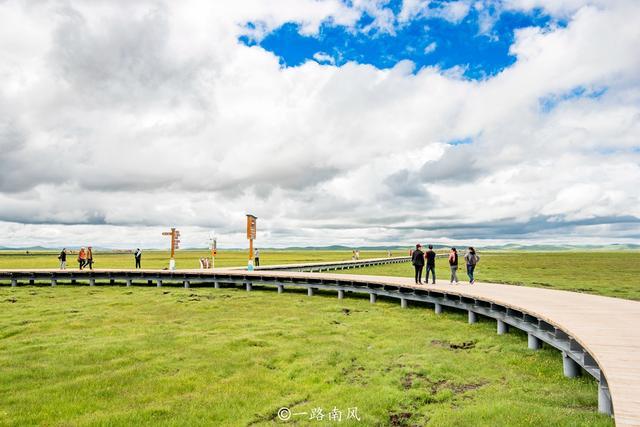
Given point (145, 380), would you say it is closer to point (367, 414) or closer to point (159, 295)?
point (367, 414)

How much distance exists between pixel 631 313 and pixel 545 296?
402 centimetres

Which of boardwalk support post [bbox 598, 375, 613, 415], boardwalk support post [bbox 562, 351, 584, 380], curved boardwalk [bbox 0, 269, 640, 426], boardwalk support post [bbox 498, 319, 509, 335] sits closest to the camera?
curved boardwalk [bbox 0, 269, 640, 426]

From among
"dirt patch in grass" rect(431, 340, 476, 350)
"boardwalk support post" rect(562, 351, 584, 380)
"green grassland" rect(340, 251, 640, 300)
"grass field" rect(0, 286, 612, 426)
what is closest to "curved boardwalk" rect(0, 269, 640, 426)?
"boardwalk support post" rect(562, 351, 584, 380)

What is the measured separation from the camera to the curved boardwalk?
752cm

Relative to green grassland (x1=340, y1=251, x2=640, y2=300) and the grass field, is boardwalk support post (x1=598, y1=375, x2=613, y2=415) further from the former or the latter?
green grassland (x1=340, y1=251, x2=640, y2=300)

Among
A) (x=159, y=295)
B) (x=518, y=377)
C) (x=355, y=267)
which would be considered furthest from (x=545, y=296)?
(x=355, y=267)

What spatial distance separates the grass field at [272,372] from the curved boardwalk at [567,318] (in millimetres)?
610

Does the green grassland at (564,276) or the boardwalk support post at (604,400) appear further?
the green grassland at (564,276)

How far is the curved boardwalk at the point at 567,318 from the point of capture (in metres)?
7.52

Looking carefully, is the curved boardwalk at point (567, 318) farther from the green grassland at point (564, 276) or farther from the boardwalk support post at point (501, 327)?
the green grassland at point (564, 276)

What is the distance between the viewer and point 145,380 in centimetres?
1032

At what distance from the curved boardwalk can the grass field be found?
61 cm

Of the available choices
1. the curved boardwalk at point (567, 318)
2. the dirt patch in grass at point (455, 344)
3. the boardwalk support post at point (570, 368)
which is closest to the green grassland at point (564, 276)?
the curved boardwalk at point (567, 318)

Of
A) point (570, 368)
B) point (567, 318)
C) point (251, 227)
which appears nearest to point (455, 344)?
point (567, 318)
